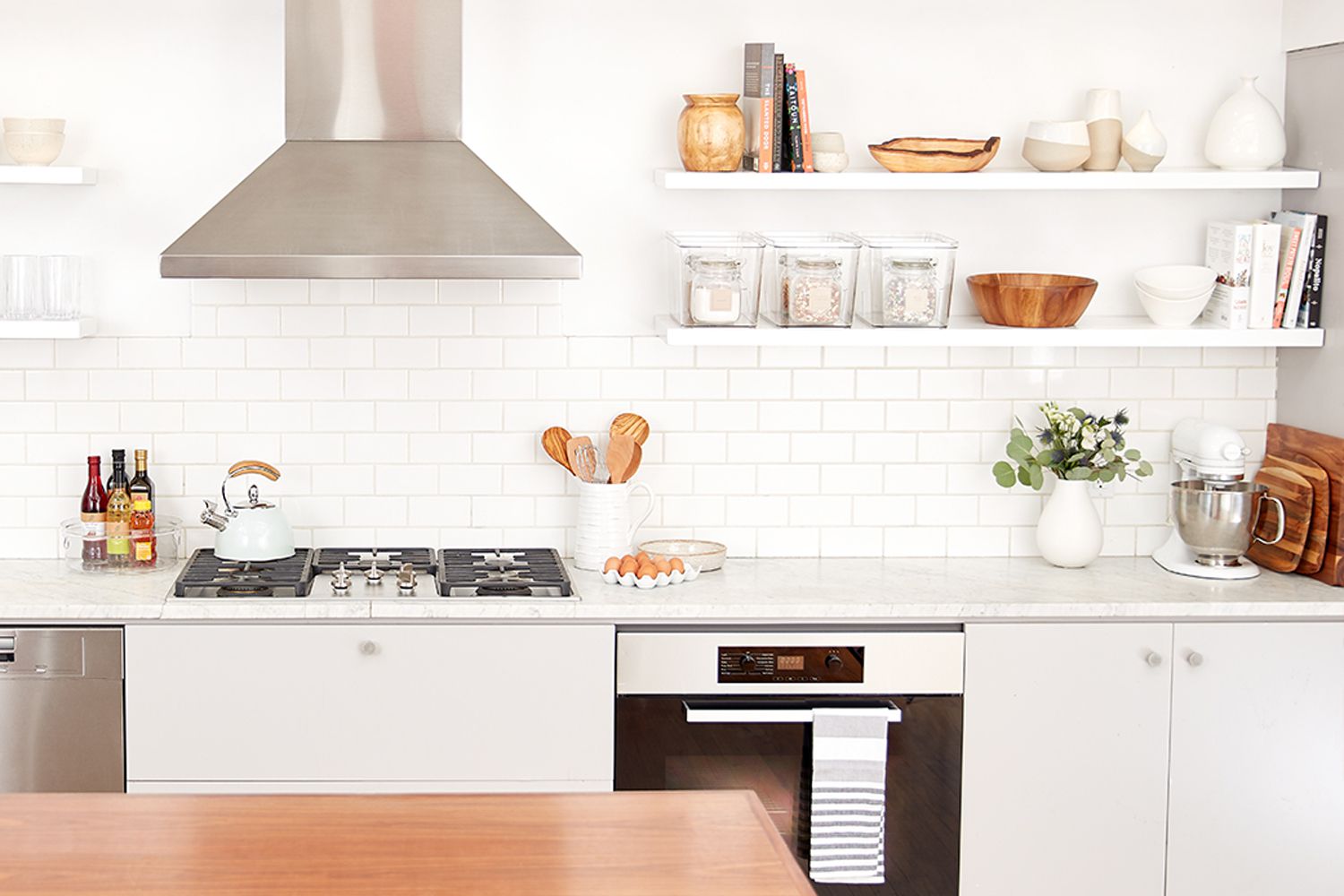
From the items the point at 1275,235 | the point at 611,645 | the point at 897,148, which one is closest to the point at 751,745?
the point at 611,645

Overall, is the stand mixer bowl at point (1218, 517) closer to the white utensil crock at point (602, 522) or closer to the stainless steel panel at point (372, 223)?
the white utensil crock at point (602, 522)

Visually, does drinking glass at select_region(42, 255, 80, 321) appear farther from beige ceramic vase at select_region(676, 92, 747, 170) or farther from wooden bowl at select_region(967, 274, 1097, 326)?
wooden bowl at select_region(967, 274, 1097, 326)

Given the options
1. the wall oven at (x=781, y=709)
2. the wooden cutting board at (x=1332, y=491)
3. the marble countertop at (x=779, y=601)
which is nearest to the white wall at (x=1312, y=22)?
the wooden cutting board at (x=1332, y=491)

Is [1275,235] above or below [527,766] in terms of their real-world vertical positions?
above

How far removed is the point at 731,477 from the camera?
170 inches

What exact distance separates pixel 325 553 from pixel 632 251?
3.65 ft

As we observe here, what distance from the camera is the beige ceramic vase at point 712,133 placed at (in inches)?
154

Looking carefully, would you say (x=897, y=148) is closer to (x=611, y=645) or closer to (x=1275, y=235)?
(x=1275, y=235)

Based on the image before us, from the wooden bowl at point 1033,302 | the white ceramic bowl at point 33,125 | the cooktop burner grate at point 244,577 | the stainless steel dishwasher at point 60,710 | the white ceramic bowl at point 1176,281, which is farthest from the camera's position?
the white ceramic bowl at point 1176,281

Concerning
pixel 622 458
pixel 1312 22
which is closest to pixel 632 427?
pixel 622 458

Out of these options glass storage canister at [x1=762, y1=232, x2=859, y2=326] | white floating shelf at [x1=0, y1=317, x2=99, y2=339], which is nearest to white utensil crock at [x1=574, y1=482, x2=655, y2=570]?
glass storage canister at [x1=762, y1=232, x2=859, y2=326]

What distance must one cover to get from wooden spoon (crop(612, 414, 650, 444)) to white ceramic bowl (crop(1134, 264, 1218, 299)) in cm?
132

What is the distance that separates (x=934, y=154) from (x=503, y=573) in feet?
4.84

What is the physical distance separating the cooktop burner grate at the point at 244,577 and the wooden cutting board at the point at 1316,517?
8.11 feet
